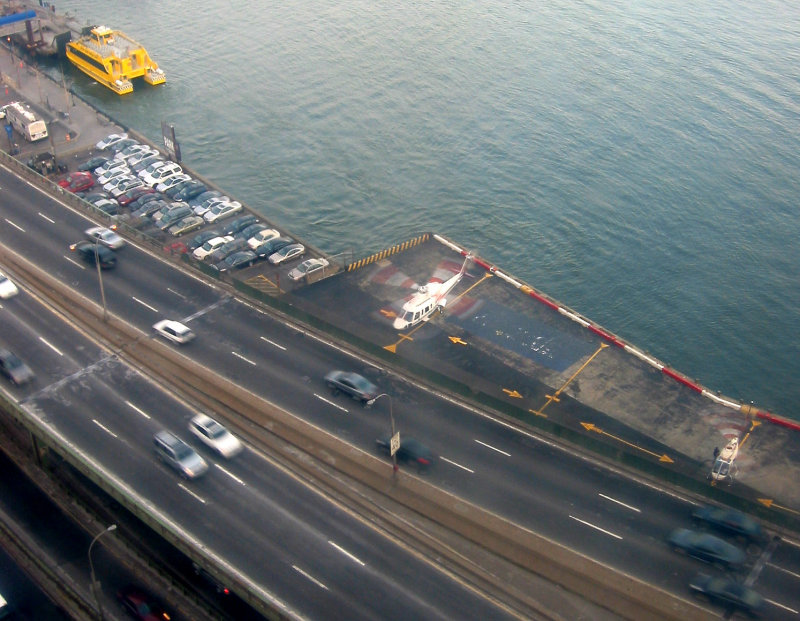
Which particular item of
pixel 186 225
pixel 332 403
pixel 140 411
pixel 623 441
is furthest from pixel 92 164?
pixel 623 441

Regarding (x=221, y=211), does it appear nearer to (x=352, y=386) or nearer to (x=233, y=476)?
(x=352, y=386)

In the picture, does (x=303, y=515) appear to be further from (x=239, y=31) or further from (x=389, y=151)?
(x=239, y=31)

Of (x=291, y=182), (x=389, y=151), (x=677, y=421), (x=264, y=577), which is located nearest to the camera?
(x=264, y=577)

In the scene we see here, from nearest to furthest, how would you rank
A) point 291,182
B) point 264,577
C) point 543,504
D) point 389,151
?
1. point 264,577
2. point 543,504
3. point 291,182
4. point 389,151

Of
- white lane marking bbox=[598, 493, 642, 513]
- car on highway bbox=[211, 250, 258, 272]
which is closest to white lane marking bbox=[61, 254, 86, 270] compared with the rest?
car on highway bbox=[211, 250, 258, 272]

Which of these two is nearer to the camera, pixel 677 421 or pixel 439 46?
pixel 677 421

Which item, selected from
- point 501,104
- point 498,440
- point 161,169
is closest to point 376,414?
point 498,440

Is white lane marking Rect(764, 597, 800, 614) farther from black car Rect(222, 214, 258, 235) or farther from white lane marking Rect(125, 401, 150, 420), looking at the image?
black car Rect(222, 214, 258, 235)
